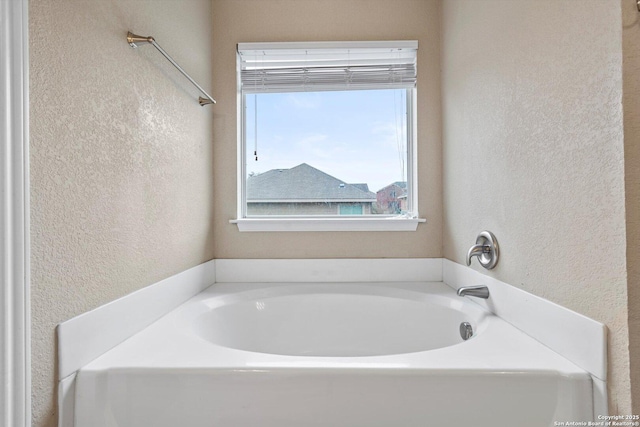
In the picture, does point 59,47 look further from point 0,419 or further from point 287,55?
point 287,55

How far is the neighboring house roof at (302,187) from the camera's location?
71.7 inches

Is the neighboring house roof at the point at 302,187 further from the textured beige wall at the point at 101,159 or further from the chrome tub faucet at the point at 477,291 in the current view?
the chrome tub faucet at the point at 477,291

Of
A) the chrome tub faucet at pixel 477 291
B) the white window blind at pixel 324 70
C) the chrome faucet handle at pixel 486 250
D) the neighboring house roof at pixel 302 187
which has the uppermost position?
the white window blind at pixel 324 70

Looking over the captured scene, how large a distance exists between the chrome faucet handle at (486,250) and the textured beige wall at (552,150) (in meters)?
0.03

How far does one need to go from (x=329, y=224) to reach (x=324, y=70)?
0.83 m

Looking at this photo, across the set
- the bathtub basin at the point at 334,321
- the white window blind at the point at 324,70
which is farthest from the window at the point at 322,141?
the bathtub basin at the point at 334,321

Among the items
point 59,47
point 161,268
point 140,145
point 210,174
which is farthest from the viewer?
point 210,174

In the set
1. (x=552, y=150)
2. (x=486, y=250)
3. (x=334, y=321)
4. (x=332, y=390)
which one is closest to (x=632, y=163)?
(x=552, y=150)

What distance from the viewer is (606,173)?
2.23 feet

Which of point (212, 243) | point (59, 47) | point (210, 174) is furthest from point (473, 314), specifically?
point (59, 47)

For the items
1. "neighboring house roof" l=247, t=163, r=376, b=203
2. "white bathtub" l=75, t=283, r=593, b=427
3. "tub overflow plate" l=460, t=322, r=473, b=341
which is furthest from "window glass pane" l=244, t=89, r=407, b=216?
"white bathtub" l=75, t=283, r=593, b=427

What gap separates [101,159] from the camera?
862 millimetres

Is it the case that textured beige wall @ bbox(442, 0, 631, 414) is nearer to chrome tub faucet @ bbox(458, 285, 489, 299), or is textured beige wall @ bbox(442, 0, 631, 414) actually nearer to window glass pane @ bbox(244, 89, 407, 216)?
chrome tub faucet @ bbox(458, 285, 489, 299)

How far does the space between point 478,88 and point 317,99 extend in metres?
0.85
